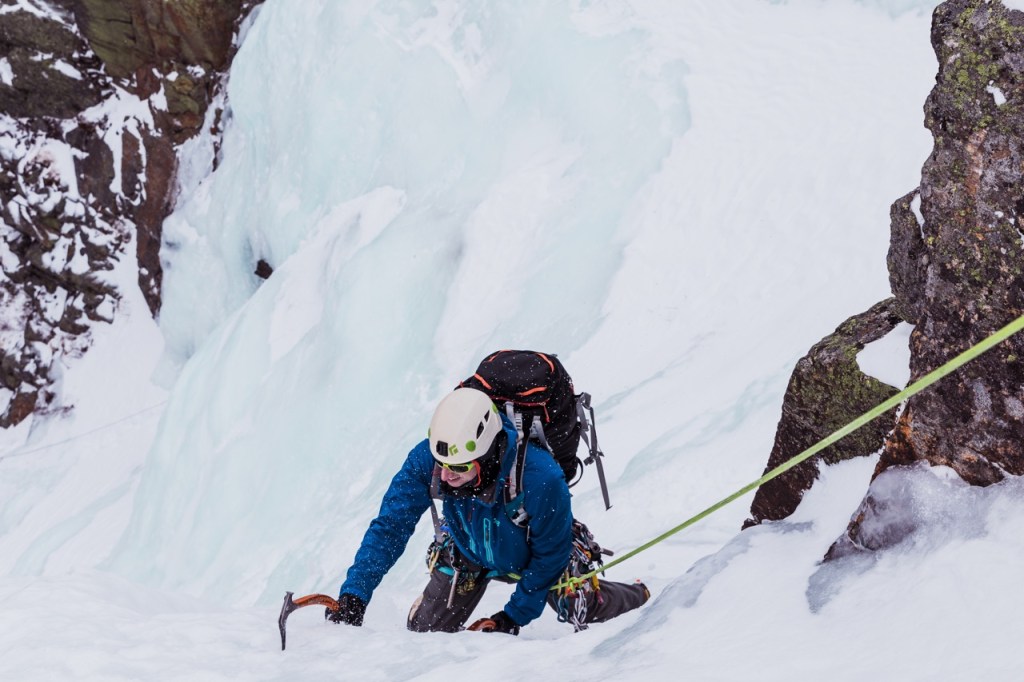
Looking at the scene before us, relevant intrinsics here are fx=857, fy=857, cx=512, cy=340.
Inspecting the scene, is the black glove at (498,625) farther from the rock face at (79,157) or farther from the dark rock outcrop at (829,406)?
the rock face at (79,157)

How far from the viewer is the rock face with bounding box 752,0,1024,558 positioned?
7.55 feet

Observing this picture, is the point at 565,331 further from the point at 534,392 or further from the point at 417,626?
the point at 417,626

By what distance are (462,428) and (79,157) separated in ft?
56.9

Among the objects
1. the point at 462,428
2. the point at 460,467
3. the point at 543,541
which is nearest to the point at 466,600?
the point at 543,541

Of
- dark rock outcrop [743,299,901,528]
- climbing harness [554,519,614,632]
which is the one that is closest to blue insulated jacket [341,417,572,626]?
climbing harness [554,519,614,632]

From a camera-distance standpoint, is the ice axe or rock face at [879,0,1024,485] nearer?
rock face at [879,0,1024,485]

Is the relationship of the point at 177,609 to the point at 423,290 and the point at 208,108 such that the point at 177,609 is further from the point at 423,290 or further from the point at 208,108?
the point at 208,108

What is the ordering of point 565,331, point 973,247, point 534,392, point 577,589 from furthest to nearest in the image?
1. point 565,331
2. point 534,392
3. point 577,589
4. point 973,247

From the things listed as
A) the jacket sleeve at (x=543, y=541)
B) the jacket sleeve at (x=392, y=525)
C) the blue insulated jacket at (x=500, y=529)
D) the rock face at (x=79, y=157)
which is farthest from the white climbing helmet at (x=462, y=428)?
the rock face at (x=79, y=157)

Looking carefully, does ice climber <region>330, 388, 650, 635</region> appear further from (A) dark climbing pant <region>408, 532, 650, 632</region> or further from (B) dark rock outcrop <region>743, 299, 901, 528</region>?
(B) dark rock outcrop <region>743, 299, 901, 528</region>

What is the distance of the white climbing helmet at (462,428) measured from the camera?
2.88 m

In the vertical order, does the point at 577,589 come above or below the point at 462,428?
below

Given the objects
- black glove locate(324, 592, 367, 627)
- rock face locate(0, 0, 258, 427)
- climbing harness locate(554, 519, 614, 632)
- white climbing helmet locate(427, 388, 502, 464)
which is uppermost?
rock face locate(0, 0, 258, 427)

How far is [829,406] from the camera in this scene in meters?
3.23
